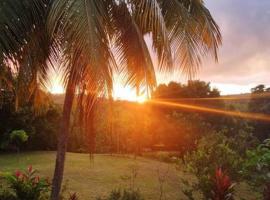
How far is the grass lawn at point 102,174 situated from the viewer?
13.0 meters

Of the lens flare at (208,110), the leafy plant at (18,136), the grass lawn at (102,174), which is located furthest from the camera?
the lens flare at (208,110)

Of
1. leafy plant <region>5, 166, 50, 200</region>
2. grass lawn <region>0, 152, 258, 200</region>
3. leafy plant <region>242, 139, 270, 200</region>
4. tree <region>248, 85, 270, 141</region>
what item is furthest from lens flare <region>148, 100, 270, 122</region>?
leafy plant <region>5, 166, 50, 200</region>

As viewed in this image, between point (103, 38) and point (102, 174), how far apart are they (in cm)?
980

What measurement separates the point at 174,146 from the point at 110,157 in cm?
620

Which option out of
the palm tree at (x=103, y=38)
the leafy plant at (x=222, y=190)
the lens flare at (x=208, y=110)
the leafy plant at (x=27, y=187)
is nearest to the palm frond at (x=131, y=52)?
the palm tree at (x=103, y=38)

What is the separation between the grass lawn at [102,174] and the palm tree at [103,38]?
544 cm

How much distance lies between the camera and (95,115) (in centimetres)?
751

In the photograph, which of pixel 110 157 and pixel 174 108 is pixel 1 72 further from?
pixel 174 108

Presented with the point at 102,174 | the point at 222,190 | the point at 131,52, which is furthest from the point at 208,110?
the point at 222,190

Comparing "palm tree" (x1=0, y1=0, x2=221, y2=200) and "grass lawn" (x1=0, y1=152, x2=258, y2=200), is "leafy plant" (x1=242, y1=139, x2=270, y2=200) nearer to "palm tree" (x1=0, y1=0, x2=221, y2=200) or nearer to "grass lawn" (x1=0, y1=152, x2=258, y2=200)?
"palm tree" (x1=0, y1=0, x2=221, y2=200)

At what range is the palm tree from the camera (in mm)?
6133

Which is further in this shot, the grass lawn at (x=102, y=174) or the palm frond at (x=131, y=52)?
the grass lawn at (x=102, y=174)

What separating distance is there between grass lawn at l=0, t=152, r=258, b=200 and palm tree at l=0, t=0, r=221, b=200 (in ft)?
17.8

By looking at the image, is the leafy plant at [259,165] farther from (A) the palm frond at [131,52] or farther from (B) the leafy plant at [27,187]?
(B) the leafy plant at [27,187]
